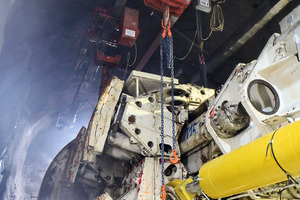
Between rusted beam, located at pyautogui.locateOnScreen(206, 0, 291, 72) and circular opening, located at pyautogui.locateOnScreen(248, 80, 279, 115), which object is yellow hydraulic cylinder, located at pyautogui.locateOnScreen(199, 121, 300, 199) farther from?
rusted beam, located at pyautogui.locateOnScreen(206, 0, 291, 72)

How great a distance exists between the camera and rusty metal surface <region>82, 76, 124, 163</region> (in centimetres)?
429

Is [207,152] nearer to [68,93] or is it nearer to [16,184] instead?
[68,93]

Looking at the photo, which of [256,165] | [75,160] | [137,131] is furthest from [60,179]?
[256,165]

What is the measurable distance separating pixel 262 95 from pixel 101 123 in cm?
236

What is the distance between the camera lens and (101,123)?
439 centimetres

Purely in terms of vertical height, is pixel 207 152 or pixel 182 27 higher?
pixel 182 27

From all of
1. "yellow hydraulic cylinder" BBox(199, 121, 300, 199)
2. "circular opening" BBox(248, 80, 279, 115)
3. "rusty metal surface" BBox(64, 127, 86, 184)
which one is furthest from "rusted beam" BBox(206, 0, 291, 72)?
"yellow hydraulic cylinder" BBox(199, 121, 300, 199)

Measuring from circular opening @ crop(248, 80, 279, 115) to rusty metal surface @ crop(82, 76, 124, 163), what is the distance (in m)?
2.23

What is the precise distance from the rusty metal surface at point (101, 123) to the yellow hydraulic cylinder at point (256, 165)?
204cm

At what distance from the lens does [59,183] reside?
17.9 feet

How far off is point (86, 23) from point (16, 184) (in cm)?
755

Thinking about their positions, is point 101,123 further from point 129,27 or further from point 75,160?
point 129,27

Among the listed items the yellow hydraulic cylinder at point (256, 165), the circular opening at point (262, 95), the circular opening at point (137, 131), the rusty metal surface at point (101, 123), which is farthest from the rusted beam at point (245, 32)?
the yellow hydraulic cylinder at point (256, 165)

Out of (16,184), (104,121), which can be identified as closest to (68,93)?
(16,184)
